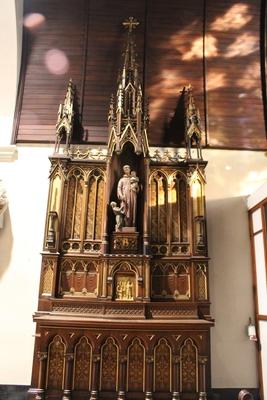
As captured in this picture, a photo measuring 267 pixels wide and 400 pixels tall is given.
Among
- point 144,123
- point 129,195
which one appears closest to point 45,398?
point 129,195

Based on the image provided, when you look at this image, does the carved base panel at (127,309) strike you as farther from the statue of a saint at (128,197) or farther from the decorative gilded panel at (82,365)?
the statue of a saint at (128,197)

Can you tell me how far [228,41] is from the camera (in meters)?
7.69

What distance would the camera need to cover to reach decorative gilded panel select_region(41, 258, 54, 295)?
225 inches

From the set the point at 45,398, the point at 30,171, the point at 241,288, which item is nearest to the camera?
the point at 45,398

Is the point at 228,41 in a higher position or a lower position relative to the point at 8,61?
higher

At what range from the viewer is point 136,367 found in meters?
5.21

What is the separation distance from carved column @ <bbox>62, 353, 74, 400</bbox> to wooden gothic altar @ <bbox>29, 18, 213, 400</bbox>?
1cm

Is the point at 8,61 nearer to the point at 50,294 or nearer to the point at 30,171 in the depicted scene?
the point at 30,171

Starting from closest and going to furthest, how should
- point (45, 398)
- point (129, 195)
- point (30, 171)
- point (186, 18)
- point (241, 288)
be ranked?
1. point (45, 398)
2. point (129, 195)
3. point (241, 288)
4. point (30, 171)
5. point (186, 18)

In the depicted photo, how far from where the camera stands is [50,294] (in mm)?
5660

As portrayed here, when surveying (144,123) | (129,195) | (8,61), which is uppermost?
(8,61)

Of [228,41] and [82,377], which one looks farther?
[228,41]

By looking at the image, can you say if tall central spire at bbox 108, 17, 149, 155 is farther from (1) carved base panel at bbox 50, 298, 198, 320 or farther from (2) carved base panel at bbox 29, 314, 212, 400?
(2) carved base panel at bbox 29, 314, 212, 400

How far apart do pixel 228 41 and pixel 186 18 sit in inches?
40.1
